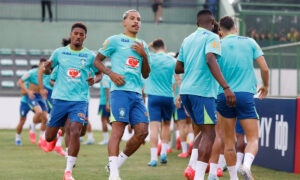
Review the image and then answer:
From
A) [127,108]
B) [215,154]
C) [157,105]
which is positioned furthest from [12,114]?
[127,108]

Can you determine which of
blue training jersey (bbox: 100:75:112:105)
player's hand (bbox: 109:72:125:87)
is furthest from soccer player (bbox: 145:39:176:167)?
player's hand (bbox: 109:72:125:87)

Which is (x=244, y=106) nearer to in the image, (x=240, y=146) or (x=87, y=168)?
(x=240, y=146)

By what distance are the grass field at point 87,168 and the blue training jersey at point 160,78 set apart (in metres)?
1.38

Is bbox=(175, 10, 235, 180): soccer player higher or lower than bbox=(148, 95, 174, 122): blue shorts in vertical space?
higher

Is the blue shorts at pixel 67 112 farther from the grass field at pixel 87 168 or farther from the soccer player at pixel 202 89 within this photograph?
the soccer player at pixel 202 89

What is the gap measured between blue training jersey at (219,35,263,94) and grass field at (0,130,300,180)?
1.93 metres

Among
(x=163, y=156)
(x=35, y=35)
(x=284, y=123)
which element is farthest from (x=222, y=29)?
(x=35, y=35)

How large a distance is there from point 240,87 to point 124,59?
151 cm

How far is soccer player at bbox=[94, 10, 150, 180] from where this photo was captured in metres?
6.64

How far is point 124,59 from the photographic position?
6.76 metres

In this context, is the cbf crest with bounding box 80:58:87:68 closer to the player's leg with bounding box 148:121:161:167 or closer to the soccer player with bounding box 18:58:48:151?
the player's leg with bounding box 148:121:161:167

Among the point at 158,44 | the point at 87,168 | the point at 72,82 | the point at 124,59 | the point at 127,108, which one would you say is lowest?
the point at 87,168

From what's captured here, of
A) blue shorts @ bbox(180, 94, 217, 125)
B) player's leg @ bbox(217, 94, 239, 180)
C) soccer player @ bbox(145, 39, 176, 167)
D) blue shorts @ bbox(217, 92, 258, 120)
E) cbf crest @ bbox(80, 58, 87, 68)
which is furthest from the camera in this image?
soccer player @ bbox(145, 39, 176, 167)

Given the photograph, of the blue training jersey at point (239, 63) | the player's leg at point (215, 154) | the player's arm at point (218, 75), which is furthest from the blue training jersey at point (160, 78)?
the player's arm at point (218, 75)
